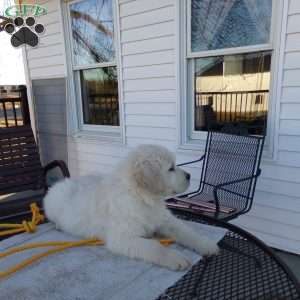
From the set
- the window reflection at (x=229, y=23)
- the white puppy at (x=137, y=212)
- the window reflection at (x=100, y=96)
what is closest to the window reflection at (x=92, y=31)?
the window reflection at (x=100, y=96)

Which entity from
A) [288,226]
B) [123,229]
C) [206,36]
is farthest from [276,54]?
[123,229]

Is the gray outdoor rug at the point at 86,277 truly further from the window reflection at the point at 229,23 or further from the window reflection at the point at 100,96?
the window reflection at the point at 100,96

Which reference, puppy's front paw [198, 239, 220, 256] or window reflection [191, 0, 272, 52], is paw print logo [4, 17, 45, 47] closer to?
window reflection [191, 0, 272, 52]

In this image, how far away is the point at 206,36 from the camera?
3184 mm

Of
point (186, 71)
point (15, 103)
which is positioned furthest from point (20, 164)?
point (186, 71)

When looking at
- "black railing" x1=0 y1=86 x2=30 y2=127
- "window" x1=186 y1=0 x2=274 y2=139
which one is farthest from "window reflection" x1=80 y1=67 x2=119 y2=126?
"window" x1=186 y1=0 x2=274 y2=139

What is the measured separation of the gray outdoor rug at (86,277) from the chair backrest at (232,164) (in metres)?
1.51

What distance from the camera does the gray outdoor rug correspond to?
1125 mm

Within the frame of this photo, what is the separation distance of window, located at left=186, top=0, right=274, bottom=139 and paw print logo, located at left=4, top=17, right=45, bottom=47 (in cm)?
270

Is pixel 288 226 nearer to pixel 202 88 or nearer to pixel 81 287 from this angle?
pixel 202 88

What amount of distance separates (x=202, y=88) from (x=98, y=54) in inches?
75.5

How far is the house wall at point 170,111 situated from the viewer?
2.70m

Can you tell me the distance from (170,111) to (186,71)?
1.74ft

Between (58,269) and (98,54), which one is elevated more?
(98,54)
